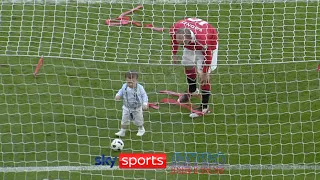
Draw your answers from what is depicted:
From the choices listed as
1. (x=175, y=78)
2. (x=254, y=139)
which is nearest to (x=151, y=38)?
(x=175, y=78)

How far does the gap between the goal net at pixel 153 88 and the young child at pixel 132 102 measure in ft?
0.55

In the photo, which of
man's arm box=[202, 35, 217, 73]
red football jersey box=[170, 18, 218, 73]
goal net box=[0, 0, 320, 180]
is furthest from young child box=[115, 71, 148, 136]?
man's arm box=[202, 35, 217, 73]

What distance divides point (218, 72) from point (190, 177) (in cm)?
262

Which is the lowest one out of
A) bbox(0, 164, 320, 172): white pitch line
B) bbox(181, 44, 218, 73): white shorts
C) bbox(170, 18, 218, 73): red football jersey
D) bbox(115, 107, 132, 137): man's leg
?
bbox(0, 164, 320, 172): white pitch line

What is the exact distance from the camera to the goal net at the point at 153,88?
9328 millimetres

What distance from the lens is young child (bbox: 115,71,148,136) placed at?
947 cm

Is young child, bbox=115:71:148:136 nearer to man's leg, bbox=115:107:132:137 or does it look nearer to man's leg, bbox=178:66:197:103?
man's leg, bbox=115:107:132:137

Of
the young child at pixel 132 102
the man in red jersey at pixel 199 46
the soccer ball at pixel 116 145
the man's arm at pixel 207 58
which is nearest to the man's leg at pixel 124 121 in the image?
the young child at pixel 132 102

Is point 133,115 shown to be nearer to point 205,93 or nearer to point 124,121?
point 124,121

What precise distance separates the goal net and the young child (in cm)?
17

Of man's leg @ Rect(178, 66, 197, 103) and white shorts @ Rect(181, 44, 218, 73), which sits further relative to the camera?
man's leg @ Rect(178, 66, 197, 103)

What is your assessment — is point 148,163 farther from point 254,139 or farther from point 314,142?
point 314,142

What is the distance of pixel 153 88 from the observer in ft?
35.6

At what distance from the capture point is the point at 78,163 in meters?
9.23
